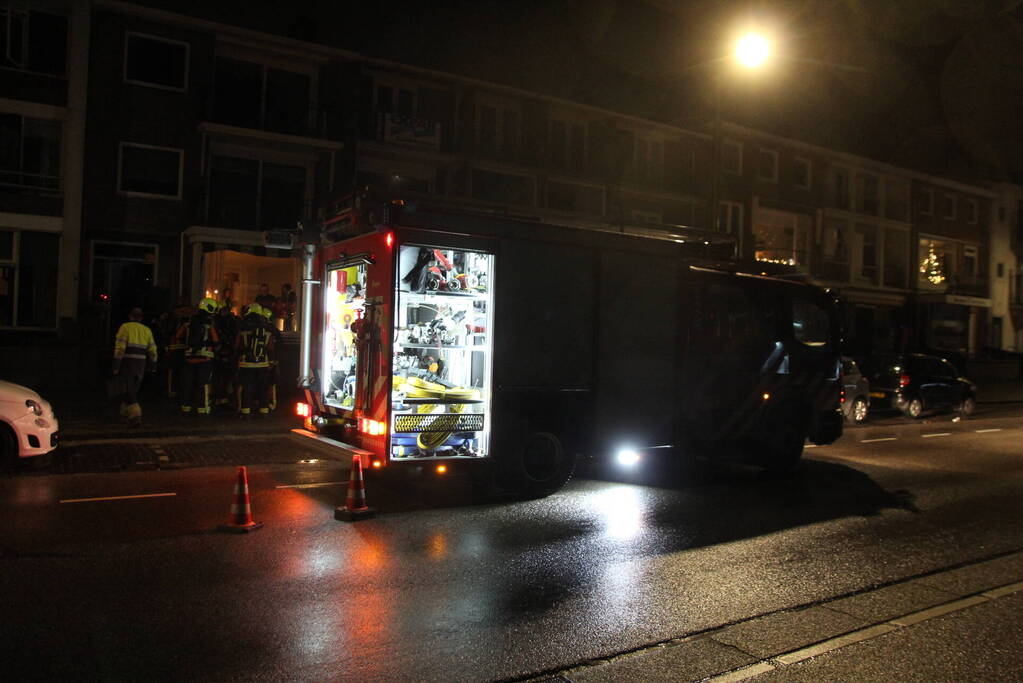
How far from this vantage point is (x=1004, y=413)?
2281cm

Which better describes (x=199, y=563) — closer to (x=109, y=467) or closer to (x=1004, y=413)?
(x=109, y=467)

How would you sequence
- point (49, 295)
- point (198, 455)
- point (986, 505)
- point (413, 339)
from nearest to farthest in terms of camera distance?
point (413, 339)
point (986, 505)
point (198, 455)
point (49, 295)

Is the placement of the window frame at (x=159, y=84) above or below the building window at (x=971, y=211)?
below

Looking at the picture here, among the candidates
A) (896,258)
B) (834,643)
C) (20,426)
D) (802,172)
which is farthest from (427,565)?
(896,258)

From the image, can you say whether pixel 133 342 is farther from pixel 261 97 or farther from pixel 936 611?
pixel 261 97

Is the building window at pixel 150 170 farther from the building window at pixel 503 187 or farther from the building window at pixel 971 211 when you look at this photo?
the building window at pixel 971 211

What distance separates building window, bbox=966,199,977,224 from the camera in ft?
148

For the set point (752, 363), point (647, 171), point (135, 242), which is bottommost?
point (752, 363)

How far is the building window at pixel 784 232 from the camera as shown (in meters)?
35.3

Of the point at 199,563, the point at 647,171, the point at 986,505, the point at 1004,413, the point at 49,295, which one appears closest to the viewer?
the point at 199,563

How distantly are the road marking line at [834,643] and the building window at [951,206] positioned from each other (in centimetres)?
4494

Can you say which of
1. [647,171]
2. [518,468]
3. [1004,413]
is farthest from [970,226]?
[518,468]

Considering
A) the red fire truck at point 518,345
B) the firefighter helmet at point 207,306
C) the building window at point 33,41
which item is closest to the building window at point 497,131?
the building window at point 33,41

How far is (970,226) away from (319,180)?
122ft
